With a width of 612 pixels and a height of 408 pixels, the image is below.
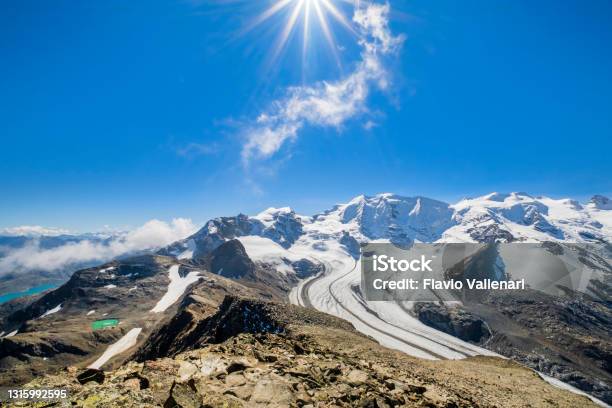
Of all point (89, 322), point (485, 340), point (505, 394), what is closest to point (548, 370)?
point (485, 340)

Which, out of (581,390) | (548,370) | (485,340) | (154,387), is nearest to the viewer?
(154,387)

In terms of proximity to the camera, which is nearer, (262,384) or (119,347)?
(262,384)

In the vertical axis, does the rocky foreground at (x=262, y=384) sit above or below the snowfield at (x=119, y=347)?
above

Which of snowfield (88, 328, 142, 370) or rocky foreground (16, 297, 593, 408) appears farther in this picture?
snowfield (88, 328, 142, 370)

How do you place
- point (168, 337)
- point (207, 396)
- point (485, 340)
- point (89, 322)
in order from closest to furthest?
1. point (207, 396)
2. point (168, 337)
3. point (485, 340)
4. point (89, 322)

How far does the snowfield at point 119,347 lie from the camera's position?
5164 inches

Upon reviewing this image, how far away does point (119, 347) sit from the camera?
5817 inches

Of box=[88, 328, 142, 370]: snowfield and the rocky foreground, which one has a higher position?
the rocky foreground

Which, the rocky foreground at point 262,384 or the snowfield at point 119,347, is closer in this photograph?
the rocky foreground at point 262,384

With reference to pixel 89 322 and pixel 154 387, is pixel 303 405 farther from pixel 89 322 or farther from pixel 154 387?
pixel 89 322

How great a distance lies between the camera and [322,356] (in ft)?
75.0

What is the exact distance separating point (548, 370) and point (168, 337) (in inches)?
5735

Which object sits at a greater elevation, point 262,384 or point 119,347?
point 262,384

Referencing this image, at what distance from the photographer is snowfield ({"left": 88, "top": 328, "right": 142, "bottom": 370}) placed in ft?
430
